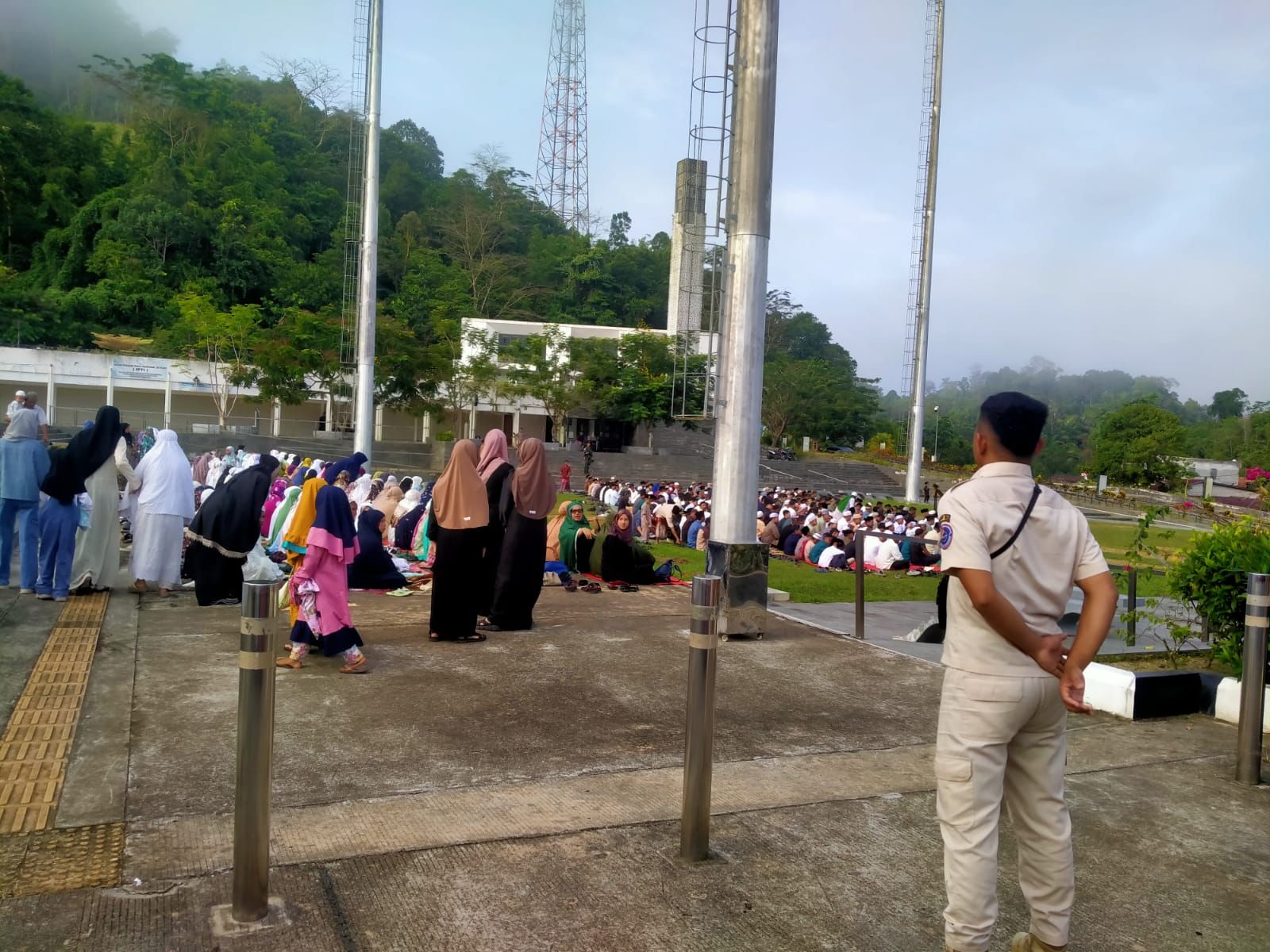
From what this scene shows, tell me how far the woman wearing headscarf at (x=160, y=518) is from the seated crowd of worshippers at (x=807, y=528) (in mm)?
6855

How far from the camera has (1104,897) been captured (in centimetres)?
401

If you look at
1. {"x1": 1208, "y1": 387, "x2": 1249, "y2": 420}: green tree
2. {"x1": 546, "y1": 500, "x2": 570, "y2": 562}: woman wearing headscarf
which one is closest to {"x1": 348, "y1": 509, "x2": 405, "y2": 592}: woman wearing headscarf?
{"x1": 546, "y1": 500, "x2": 570, "y2": 562}: woman wearing headscarf

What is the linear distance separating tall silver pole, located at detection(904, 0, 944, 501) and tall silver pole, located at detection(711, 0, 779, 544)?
2775cm

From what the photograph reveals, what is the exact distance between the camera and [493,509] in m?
9.24

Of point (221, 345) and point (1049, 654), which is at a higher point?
point (221, 345)

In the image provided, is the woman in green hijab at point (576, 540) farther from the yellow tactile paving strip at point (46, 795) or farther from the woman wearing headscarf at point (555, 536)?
the yellow tactile paving strip at point (46, 795)

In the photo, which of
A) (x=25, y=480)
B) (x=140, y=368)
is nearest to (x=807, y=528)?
(x=25, y=480)

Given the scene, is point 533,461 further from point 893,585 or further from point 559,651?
point 893,585

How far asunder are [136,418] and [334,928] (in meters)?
46.6

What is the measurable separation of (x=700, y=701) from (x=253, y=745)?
165 centimetres

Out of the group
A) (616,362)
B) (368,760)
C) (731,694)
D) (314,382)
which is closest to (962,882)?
(368,760)

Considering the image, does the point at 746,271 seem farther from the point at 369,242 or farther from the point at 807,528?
the point at 369,242

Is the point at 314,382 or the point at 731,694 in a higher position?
the point at 314,382

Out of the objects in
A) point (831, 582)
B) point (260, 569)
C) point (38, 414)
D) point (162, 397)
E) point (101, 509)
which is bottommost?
point (831, 582)
